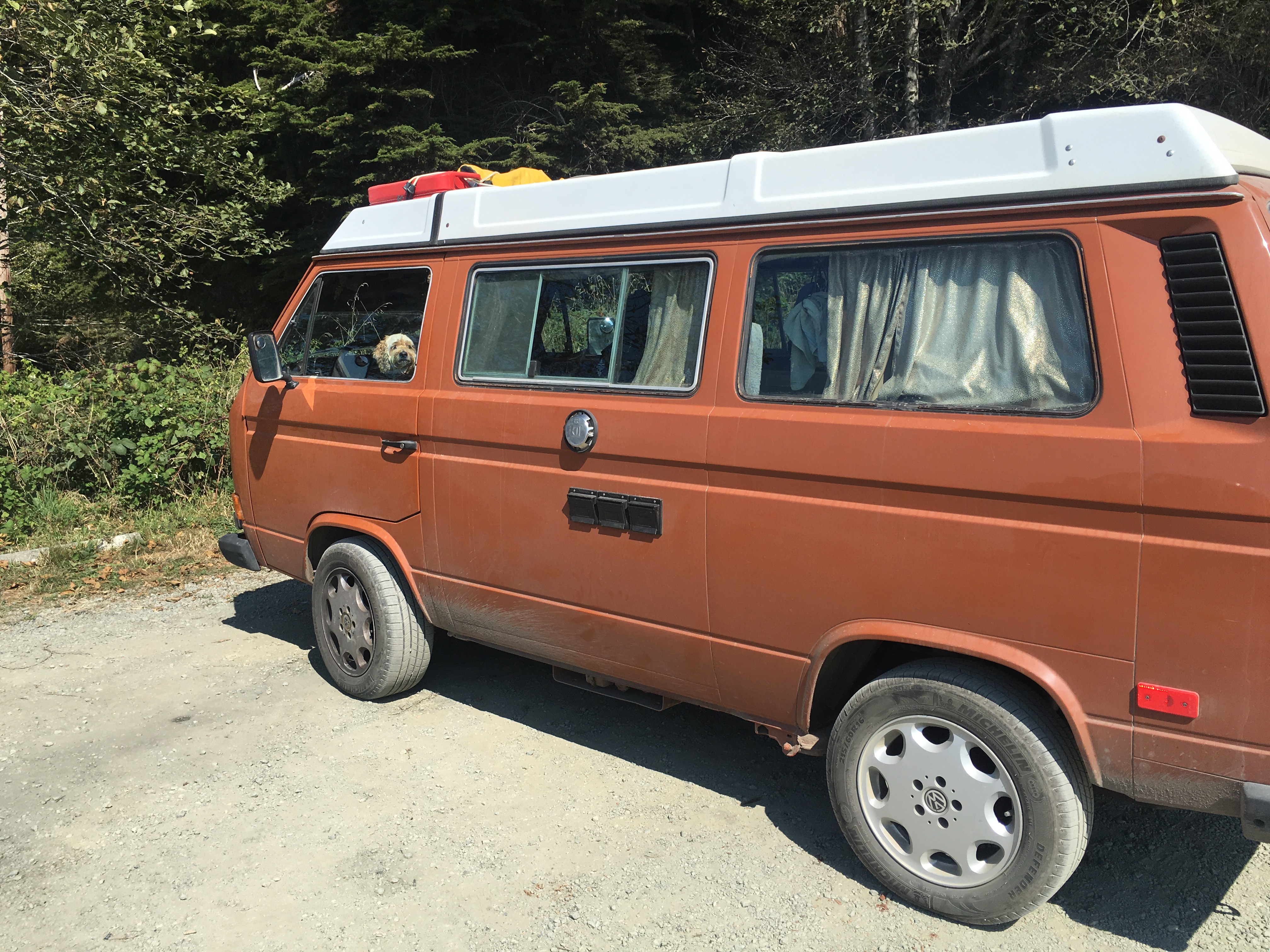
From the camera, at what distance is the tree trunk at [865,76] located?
12203mm

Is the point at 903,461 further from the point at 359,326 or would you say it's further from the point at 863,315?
the point at 359,326

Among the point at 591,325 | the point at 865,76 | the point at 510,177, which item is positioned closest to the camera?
the point at 591,325

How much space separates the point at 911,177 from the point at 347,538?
334 centimetres

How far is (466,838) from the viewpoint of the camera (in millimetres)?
3684

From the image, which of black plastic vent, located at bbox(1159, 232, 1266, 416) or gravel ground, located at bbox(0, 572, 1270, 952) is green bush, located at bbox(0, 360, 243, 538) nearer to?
gravel ground, located at bbox(0, 572, 1270, 952)

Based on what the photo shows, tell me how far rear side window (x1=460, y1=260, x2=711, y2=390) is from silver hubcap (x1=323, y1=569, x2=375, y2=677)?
1371 mm

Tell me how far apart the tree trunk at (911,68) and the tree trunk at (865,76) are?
43cm

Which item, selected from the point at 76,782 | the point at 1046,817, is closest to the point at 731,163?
the point at 1046,817

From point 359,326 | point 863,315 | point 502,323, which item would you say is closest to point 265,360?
point 359,326

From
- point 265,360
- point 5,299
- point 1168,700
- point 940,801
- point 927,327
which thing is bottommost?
point 940,801

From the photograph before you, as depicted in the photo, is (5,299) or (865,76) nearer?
(865,76)

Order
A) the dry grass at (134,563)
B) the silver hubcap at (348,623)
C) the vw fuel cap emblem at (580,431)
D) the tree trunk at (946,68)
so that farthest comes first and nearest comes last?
the tree trunk at (946,68), the dry grass at (134,563), the silver hubcap at (348,623), the vw fuel cap emblem at (580,431)

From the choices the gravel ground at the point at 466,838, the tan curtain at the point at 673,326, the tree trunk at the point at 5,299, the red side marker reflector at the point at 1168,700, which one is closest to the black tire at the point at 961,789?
the gravel ground at the point at 466,838

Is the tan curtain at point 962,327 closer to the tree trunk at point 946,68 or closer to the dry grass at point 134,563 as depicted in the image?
the dry grass at point 134,563
